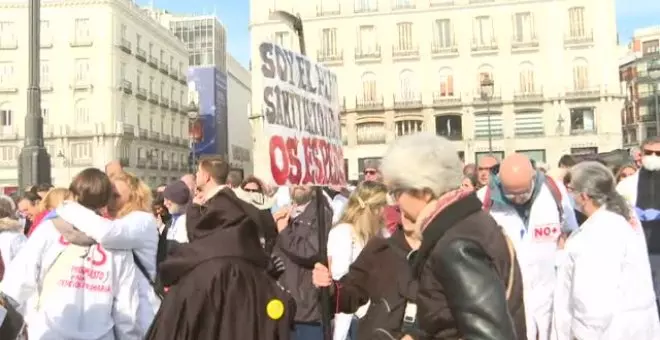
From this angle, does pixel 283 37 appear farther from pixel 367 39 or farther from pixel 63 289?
pixel 63 289

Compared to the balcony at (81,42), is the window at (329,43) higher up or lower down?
lower down

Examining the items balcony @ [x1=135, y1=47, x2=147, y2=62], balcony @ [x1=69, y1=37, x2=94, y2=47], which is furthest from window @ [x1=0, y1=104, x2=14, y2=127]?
balcony @ [x1=135, y1=47, x2=147, y2=62]

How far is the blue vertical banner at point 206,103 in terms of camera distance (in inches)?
2793

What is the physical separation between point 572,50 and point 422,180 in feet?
150

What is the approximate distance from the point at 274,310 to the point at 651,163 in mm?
4636

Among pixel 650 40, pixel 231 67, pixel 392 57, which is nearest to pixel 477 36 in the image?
pixel 392 57

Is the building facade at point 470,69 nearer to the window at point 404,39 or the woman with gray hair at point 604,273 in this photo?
the window at point 404,39

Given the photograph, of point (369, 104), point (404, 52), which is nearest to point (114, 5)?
point (369, 104)

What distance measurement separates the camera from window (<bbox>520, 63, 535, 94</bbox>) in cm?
4569

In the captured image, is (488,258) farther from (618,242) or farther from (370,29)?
(370,29)

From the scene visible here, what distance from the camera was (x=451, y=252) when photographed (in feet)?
7.89

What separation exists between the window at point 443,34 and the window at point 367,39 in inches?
156

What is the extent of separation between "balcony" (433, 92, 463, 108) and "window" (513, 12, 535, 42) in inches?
206

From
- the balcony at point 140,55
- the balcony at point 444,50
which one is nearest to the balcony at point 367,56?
the balcony at point 444,50
